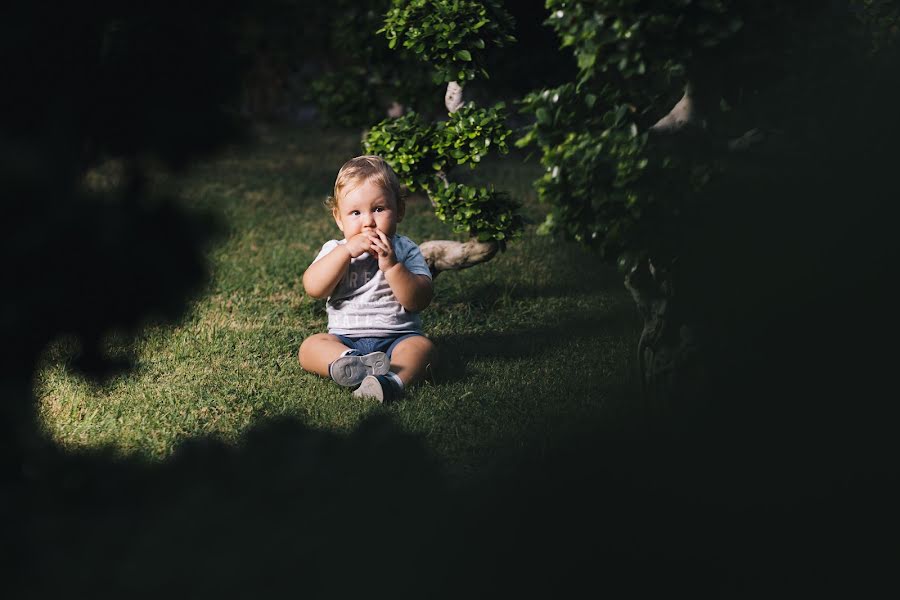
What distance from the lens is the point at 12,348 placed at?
2.07 metres

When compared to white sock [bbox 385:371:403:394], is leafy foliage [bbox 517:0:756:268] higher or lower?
higher

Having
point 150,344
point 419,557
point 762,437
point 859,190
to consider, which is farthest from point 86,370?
point 150,344

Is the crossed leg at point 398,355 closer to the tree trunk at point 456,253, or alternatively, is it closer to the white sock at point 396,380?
the white sock at point 396,380

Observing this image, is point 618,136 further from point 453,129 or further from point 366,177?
point 453,129

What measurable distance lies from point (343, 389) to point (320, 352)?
0.25m

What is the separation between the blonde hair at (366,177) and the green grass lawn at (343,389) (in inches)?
26.2

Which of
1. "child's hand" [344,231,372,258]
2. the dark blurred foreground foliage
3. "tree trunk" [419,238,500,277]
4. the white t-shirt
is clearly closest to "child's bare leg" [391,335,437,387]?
the white t-shirt

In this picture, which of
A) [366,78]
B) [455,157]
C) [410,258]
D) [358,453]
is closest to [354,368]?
[410,258]

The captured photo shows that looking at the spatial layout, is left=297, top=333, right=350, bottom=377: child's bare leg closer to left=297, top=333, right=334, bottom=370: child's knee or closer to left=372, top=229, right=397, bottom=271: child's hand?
left=297, top=333, right=334, bottom=370: child's knee

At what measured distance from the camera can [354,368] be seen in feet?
13.8

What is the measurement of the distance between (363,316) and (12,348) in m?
2.52

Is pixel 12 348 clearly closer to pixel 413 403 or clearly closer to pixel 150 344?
pixel 413 403

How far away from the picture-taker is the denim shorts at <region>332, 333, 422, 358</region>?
4.48 metres

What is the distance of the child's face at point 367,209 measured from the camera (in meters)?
4.39
